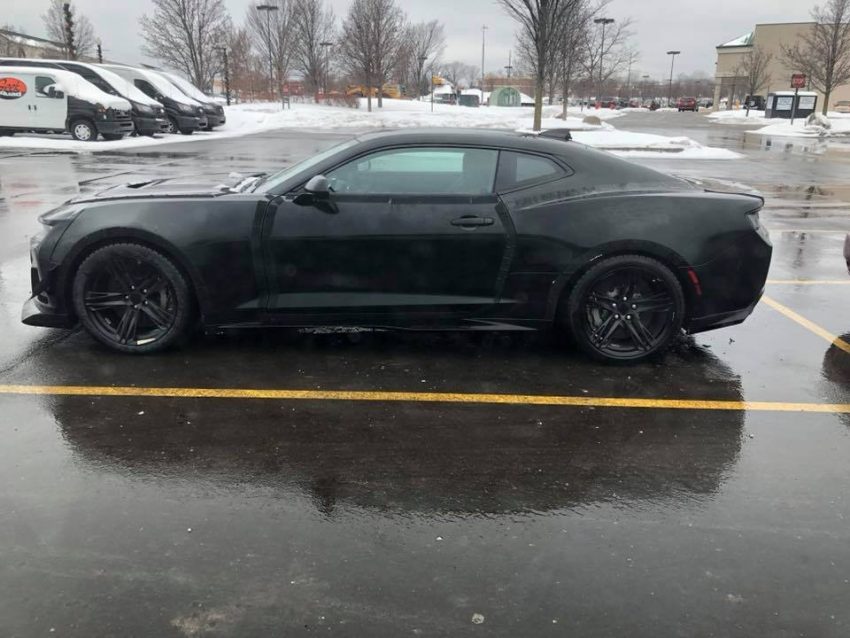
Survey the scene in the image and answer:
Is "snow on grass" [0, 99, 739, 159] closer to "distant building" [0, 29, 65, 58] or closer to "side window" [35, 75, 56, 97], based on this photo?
"side window" [35, 75, 56, 97]

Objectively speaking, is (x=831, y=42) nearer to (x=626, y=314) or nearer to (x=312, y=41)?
(x=312, y=41)

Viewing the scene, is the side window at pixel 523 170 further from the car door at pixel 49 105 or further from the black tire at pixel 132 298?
the car door at pixel 49 105

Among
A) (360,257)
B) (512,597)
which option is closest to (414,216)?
(360,257)

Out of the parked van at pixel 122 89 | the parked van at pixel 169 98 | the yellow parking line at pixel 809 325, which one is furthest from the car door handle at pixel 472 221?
the parked van at pixel 169 98

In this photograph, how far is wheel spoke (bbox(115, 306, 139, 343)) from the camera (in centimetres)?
449

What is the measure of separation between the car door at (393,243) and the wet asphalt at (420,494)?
44 cm

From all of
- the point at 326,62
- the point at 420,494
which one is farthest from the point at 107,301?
the point at 326,62

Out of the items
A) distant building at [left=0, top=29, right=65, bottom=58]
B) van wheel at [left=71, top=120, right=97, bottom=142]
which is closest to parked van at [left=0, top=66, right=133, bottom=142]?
van wheel at [left=71, top=120, right=97, bottom=142]

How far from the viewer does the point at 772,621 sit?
231 cm

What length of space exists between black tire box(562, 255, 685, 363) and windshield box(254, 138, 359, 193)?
1.76 meters

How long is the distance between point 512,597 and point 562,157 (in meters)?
2.97

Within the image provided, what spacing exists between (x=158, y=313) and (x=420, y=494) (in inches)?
93.2

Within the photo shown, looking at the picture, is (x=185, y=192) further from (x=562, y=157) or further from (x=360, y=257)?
(x=562, y=157)

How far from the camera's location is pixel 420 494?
303cm
